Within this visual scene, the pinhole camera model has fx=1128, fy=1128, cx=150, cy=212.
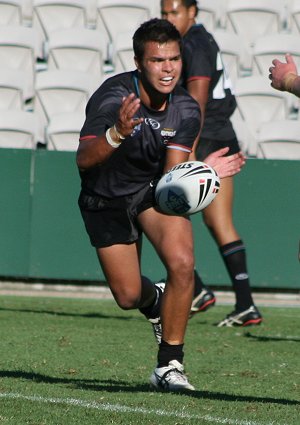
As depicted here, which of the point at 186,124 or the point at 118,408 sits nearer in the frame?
the point at 118,408

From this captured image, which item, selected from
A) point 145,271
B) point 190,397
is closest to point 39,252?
point 145,271

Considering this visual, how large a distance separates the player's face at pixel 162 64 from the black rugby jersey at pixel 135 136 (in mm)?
182

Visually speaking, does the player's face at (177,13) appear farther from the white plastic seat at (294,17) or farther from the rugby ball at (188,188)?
the white plastic seat at (294,17)

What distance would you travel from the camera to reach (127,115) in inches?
204

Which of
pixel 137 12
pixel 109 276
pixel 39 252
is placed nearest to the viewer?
pixel 109 276

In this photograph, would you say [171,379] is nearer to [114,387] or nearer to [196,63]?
[114,387]

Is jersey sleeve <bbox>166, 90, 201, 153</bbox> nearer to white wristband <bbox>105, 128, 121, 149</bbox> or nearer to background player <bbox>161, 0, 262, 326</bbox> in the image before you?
white wristband <bbox>105, 128, 121, 149</bbox>

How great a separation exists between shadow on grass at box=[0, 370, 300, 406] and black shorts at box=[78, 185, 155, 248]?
2.43 feet

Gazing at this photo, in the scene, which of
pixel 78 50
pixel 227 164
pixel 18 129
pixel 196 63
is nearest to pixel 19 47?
pixel 78 50

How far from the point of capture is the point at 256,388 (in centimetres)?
579

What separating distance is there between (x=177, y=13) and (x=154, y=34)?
278 cm

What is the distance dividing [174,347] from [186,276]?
14.4 inches

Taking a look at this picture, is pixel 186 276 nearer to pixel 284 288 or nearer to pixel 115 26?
pixel 284 288

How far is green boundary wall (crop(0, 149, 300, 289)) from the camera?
444 inches
